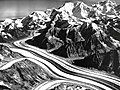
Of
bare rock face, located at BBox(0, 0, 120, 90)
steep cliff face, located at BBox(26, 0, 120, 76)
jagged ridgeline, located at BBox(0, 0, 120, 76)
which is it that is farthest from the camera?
jagged ridgeline, located at BBox(0, 0, 120, 76)

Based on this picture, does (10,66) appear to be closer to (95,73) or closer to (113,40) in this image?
(95,73)

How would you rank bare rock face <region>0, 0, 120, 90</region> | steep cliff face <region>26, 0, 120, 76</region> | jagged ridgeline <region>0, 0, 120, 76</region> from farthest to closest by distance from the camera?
jagged ridgeline <region>0, 0, 120, 76</region> → steep cliff face <region>26, 0, 120, 76</region> → bare rock face <region>0, 0, 120, 90</region>

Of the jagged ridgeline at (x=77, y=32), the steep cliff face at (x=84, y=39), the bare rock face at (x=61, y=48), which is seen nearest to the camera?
the bare rock face at (x=61, y=48)

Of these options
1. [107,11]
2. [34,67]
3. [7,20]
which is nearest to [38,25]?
[7,20]

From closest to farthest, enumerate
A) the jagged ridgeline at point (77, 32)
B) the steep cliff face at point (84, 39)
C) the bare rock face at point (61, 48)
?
1. the bare rock face at point (61, 48)
2. the steep cliff face at point (84, 39)
3. the jagged ridgeline at point (77, 32)

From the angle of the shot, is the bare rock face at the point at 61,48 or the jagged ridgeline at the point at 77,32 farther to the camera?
the jagged ridgeline at the point at 77,32

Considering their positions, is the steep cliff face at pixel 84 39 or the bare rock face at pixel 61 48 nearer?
the bare rock face at pixel 61 48

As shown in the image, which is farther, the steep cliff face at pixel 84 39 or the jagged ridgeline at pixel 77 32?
the jagged ridgeline at pixel 77 32

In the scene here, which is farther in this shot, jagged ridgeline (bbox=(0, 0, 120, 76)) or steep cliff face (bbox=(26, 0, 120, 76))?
jagged ridgeline (bbox=(0, 0, 120, 76))
